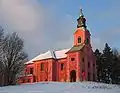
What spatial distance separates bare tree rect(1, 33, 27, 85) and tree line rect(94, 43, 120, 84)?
24.8 metres

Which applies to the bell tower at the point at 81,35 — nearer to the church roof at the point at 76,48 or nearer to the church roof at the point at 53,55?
the church roof at the point at 76,48

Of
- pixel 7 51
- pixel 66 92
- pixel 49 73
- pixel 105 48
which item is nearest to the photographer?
pixel 66 92

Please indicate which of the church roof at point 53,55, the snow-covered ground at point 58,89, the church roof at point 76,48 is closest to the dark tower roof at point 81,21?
the church roof at point 76,48

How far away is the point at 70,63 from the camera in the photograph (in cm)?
6900

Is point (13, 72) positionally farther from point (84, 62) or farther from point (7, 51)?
point (84, 62)

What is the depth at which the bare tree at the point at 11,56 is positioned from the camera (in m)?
59.7

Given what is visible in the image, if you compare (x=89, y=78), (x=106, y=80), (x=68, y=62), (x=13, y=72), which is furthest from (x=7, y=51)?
(x=106, y=80)

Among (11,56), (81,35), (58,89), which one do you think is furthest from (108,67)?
(58,89)

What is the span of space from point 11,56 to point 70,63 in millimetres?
15185

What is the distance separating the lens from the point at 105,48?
8331 cm

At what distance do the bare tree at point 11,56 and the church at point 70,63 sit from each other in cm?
1066

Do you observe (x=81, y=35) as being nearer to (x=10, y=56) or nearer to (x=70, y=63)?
(x=70, y=63)

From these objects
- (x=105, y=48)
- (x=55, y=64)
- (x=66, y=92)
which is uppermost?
(x=105, y=48)

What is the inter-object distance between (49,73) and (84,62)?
9.45 metres
